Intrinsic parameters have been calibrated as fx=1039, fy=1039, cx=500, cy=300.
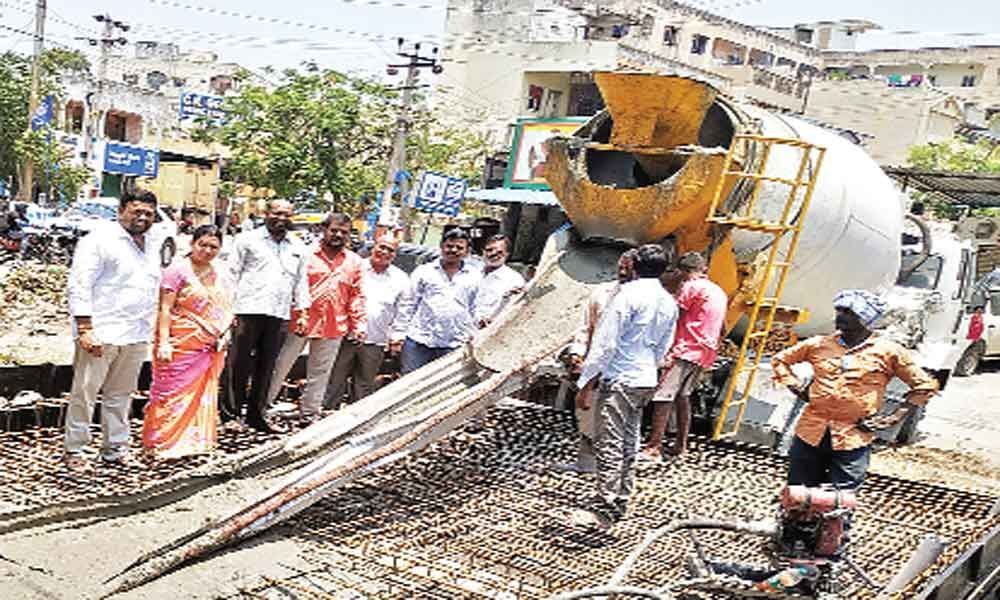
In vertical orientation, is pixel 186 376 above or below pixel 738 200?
below

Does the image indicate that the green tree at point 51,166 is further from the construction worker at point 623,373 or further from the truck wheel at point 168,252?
the construction worker at point 623,373

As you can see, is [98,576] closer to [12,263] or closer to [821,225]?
[821,225]

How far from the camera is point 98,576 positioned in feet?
12.9

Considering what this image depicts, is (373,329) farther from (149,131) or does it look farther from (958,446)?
(149,131)

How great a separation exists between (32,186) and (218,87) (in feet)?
67.3

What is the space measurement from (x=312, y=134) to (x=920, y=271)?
65.2 ft

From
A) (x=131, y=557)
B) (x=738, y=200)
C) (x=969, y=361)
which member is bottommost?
(x=969, y=361)

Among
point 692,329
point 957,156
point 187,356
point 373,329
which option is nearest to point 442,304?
point 373,329

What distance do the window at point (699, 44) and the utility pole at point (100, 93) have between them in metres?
24.9

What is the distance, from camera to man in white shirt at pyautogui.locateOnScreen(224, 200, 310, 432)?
6.09 metres

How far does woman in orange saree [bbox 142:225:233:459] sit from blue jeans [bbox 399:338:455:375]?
1491 millimetres

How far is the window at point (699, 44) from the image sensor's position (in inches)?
1818

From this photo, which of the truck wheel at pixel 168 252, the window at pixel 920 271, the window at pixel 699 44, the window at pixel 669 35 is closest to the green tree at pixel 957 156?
the window at pixel 669 35

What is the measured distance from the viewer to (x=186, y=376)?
5.61 meters
